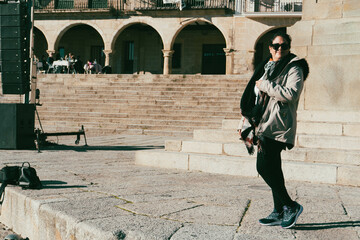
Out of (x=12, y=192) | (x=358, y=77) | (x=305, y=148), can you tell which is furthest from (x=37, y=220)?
(x=358, y=77)

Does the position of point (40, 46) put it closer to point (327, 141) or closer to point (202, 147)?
point (202, 147)

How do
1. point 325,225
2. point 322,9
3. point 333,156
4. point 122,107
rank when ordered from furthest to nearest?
point 122,107, point 322,9, point 333,156, point 325,225

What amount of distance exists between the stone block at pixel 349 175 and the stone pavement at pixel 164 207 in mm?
180

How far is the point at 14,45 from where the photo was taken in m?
8.69

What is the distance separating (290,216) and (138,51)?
26.2m

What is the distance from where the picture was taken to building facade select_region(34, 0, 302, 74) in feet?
78.7

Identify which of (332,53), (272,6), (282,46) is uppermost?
(272,6)

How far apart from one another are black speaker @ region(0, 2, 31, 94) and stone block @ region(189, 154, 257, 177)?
445 cm

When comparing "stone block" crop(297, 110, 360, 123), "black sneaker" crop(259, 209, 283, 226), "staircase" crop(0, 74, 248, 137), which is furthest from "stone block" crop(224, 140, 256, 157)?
"staircase" crop(0, 74, 248, 137)

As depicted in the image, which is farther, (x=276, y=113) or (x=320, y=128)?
(x=320, y=128)

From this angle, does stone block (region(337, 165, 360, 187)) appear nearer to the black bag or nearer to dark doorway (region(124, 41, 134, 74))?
the black bag

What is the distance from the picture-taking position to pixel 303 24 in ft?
23.0

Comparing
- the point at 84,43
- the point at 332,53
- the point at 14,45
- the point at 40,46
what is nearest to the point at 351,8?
the point at 332,53

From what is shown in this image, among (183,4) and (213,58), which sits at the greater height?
(183,4)
